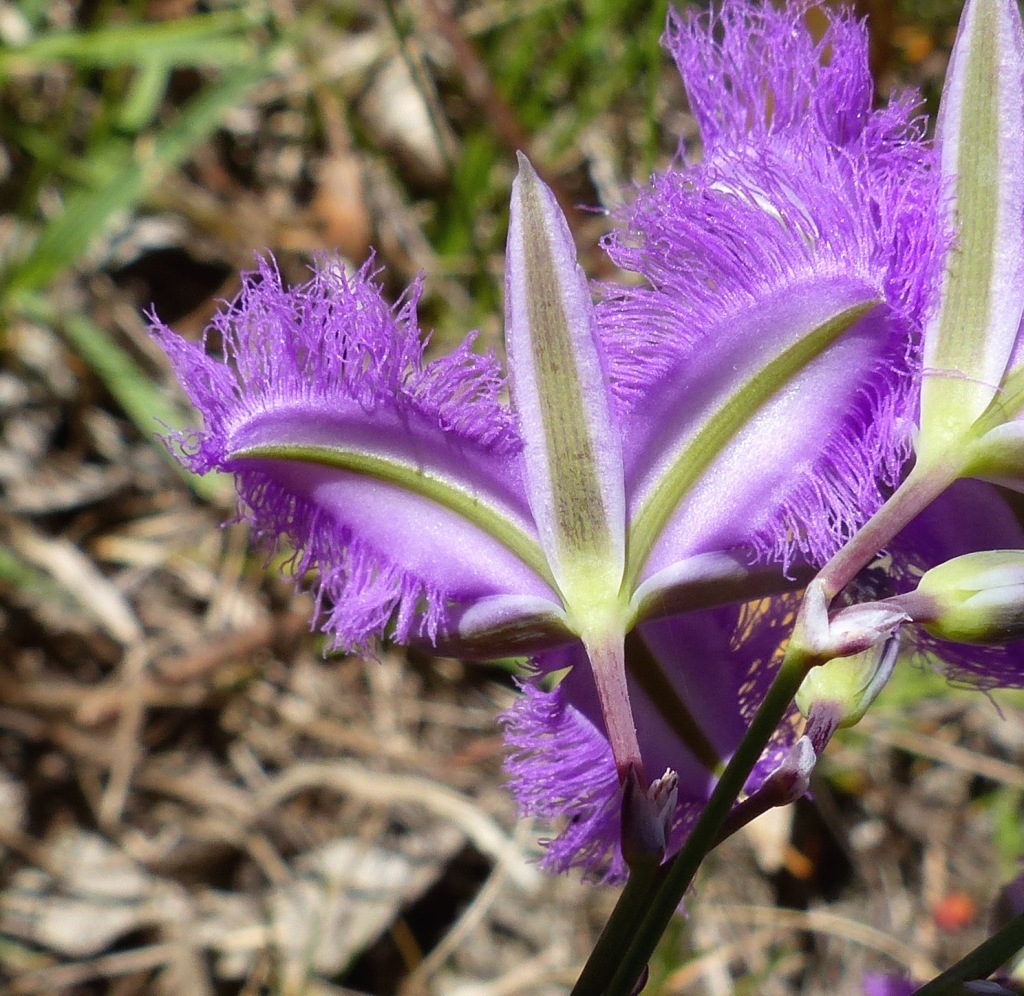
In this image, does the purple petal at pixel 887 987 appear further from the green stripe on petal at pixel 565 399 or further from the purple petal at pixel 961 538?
the green stripe on petal at pixel 565 399

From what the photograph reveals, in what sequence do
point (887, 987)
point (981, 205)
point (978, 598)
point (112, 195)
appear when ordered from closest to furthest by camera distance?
point (978, 598), point (981, 205), point (887, 987), point (112, 195)

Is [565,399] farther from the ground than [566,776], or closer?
farther from the ground

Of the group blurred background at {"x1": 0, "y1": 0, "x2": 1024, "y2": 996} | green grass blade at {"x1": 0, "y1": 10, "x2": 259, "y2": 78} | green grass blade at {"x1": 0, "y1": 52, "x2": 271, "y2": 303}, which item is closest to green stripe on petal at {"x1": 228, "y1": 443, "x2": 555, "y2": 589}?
blurred background at {"x1": 0, "y1": 0, "x2": 1024, "y2": 996}

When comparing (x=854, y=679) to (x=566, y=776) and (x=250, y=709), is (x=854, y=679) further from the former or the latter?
(x=250, y=709)

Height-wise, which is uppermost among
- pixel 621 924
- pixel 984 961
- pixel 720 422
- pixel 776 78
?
pixel 776 78

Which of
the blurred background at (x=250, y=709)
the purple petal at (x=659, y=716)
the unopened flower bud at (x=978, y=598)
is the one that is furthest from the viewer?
the blurred background at (x=250, y=709)

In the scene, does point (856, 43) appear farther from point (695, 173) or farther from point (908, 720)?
point (908, 720)

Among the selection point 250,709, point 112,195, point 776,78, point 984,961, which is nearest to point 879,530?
point 984,961

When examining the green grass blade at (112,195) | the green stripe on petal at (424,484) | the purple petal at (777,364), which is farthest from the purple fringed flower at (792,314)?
the green grass blade at (112,195)
